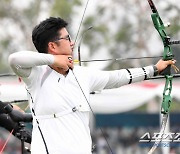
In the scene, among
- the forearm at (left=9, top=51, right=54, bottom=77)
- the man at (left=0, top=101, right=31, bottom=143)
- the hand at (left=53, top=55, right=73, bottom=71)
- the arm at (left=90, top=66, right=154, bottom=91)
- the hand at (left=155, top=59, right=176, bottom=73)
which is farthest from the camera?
the man at (left=0, top=101, right=31, bottom=143)

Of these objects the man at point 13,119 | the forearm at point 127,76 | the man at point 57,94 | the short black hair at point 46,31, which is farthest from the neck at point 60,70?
the man at point 13,119

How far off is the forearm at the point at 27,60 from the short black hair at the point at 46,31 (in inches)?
10.7

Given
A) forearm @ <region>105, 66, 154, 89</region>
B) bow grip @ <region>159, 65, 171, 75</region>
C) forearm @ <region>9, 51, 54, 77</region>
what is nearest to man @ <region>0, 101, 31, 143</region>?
forearm @ <region>105, 66, 154, 89</region>

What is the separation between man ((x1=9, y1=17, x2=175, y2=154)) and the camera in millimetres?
4859

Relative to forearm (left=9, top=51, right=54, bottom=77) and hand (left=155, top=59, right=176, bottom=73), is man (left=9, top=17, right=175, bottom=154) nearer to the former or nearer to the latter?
forearm (left=9, top=51, right=54, bottom=77)

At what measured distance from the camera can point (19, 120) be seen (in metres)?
6.35

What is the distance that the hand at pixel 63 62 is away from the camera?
15.8 feet

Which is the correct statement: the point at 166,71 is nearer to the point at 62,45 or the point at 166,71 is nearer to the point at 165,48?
the point at 165,48

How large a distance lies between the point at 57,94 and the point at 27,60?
0.34 m

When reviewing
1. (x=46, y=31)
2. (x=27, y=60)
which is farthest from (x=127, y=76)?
(x=27, y=60)

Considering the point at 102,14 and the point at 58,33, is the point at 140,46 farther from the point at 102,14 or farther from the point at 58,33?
the point at 58,33

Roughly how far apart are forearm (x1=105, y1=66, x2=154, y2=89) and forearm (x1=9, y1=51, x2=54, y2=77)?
1.95 ft

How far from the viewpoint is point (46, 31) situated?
16.5ft

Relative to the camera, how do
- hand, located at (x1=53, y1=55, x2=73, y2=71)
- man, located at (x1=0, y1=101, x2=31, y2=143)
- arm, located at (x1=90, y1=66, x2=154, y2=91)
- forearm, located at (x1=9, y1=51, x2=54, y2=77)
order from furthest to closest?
man, located at (x1=0, y1=101, x2=31, y2=143), arm, located at (x1=90, y1=66, x2=154, y2=91), hand, located at (x1=53, y1=55, x2=73, y2=71), forearm, located at (x1=9, y1=51, x2=54, y2=77)
